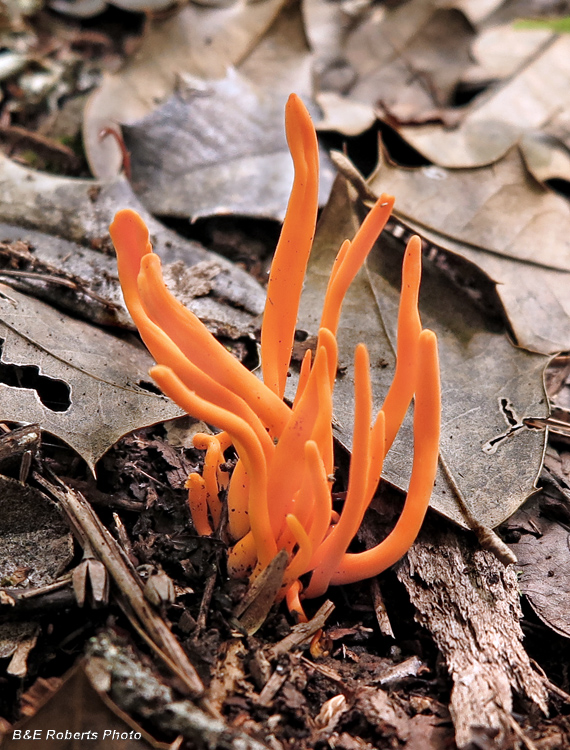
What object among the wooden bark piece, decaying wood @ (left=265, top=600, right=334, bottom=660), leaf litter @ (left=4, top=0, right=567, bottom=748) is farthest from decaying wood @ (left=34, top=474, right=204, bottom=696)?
the wooden bark piece

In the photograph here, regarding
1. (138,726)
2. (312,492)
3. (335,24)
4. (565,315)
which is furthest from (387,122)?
(138,726)

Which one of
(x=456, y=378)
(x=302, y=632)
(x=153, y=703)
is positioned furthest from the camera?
(x=456, y=378)

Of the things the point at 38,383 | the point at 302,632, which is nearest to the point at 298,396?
the point at 302,632

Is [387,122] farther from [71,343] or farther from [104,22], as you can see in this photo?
[104,22]

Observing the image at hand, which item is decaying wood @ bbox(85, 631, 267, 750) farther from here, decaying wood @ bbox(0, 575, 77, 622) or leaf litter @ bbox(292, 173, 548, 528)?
leaf litter @ bbox(292, 173, 548, 528)

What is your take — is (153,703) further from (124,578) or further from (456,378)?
(456,378)

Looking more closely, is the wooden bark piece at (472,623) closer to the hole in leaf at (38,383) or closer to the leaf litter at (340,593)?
the leaf litter at (340,593)

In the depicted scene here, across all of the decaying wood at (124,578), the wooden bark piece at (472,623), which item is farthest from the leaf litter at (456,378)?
the decaying wood at (124,578)
